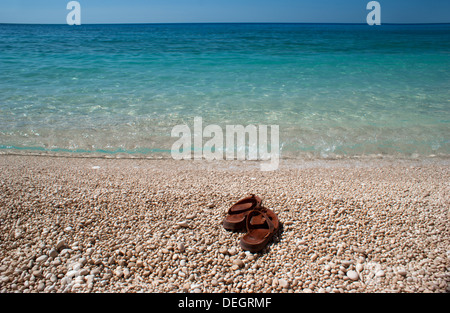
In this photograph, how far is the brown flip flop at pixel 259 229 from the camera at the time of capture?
2703mm

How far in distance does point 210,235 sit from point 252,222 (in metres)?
0.47

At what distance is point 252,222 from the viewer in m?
3.03

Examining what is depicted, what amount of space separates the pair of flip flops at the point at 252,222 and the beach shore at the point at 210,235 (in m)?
0.09

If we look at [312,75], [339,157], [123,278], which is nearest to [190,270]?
[123,278]

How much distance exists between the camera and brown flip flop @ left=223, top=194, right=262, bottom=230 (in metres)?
3.00

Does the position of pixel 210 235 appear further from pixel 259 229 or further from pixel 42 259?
pixel 42 259

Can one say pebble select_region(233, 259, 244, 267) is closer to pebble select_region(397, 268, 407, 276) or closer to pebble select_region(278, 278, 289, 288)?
pebble select_region(278, 278, 289, 288)

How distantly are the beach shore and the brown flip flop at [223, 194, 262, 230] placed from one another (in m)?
0.10

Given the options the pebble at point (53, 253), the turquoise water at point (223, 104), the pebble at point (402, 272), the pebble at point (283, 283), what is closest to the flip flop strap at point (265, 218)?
the pebble at point (283, 283)

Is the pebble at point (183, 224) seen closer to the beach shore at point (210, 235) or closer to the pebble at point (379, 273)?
the beach shore at point (210, 235)

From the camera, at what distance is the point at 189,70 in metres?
13.5

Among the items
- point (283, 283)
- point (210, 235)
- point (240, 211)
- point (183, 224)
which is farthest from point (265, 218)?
point (183, 224)
